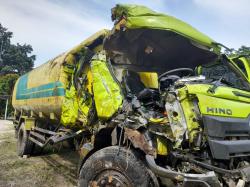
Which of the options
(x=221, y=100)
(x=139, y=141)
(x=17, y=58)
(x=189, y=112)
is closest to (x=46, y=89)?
(x=139, y=141)

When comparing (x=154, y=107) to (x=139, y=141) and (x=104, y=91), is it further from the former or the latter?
(x=104, y=91)

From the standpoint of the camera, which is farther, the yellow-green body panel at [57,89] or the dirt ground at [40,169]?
the dirt ground at [40,169]

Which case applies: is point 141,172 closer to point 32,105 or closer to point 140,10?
point 140,10

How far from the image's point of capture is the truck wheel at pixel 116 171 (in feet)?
11.1

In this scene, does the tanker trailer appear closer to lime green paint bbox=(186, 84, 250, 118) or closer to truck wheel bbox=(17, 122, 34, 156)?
truck wheel bbox=(17, 122, 34, 156)

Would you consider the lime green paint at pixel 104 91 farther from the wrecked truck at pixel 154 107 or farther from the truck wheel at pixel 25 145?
the truck wheel at pixel 25 145

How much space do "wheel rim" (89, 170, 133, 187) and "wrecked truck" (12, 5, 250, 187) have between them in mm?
11

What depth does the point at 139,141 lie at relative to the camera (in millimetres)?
3465

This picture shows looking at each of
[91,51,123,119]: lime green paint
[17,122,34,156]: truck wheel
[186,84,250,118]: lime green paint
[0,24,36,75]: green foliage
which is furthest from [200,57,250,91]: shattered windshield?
[0,24,36,75]: green foliage

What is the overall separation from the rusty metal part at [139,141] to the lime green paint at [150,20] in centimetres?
138

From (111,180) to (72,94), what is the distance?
2.22 m

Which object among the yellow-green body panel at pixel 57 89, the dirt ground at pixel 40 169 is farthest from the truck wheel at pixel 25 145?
the yellow-green body panel at pixel 57 89

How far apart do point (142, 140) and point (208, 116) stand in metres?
0.81

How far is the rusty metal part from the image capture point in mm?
3375
